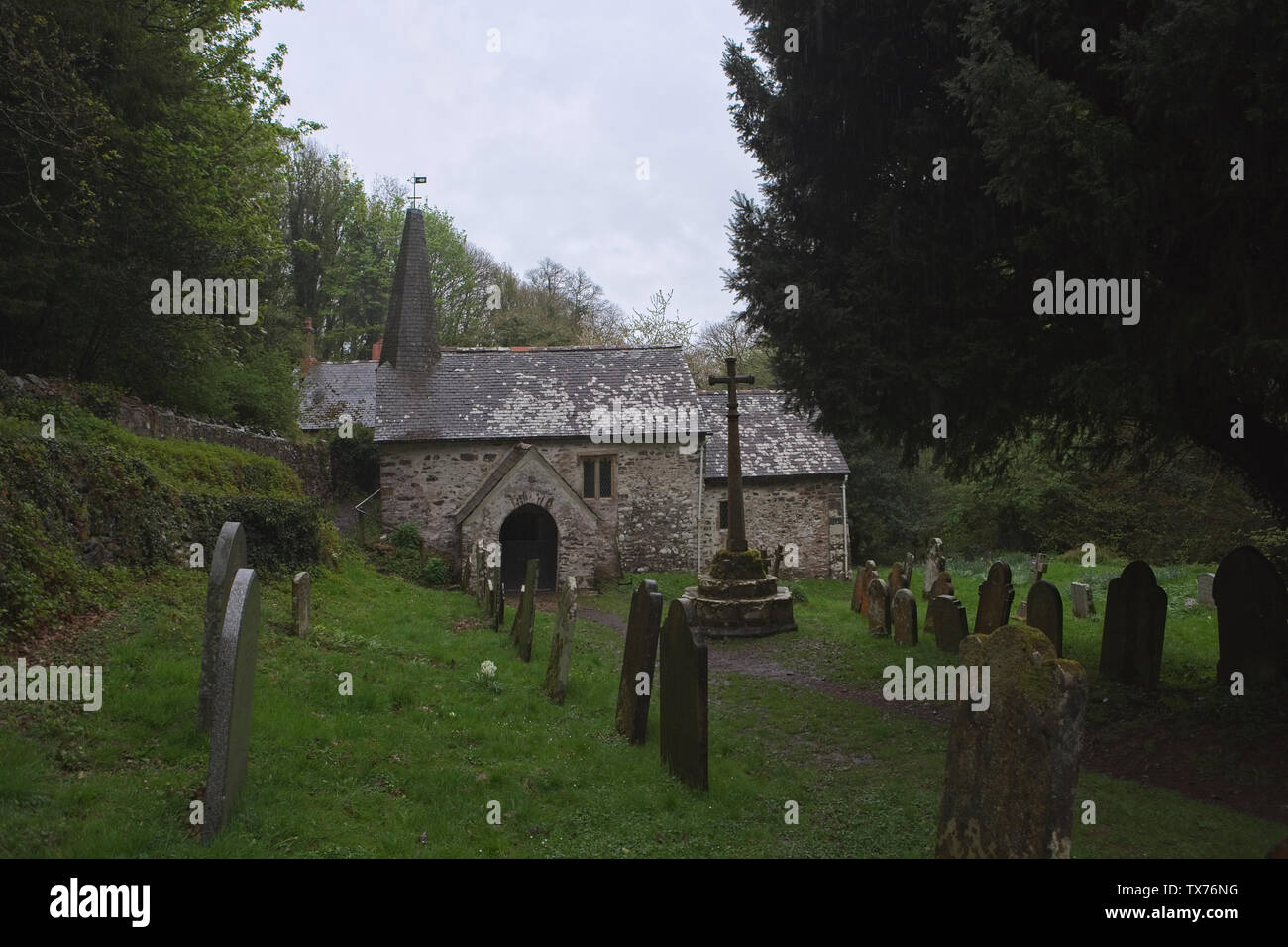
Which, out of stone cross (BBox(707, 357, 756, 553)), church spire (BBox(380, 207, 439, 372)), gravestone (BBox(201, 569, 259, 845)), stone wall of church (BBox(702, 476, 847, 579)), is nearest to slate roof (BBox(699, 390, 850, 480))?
stone wall of church (BBox(702, 476, 847, 579))

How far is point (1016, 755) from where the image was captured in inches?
159

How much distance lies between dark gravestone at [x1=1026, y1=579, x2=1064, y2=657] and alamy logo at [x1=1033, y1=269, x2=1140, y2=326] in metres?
3.22

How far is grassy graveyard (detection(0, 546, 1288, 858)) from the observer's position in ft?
15.8

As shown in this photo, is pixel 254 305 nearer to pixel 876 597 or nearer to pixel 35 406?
pixel 35 406

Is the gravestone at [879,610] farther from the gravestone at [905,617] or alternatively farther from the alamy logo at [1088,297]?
the alamy logo at [1088,297]

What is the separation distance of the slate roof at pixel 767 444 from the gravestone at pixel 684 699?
1746 cm

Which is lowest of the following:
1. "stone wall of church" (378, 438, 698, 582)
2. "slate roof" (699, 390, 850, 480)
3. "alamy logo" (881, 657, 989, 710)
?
"alamy logo" (881, 657, 989, 710)

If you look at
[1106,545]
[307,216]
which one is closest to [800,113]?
[1106,545]

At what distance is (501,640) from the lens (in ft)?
38.4

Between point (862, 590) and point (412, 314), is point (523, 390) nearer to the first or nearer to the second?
point (412, 314)

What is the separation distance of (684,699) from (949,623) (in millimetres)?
6149

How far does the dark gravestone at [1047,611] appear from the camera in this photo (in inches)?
355

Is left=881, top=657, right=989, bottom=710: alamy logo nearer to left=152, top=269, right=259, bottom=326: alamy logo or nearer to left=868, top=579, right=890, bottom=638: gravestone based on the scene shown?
left=868, top=579, right=890, bottom=638: gravestone
